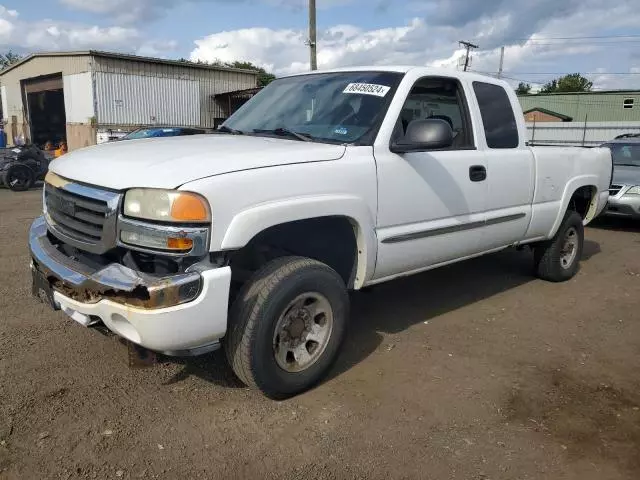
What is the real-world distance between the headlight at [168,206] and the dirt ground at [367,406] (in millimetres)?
1159

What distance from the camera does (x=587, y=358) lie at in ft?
13.7

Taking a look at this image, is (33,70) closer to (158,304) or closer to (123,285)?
(123,285)

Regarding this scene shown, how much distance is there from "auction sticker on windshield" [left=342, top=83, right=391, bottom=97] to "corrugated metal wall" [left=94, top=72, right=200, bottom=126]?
75.8 ft

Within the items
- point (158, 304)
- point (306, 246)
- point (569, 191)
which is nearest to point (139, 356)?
point (158, 304)

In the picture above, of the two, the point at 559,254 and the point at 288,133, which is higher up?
the point at 288,133

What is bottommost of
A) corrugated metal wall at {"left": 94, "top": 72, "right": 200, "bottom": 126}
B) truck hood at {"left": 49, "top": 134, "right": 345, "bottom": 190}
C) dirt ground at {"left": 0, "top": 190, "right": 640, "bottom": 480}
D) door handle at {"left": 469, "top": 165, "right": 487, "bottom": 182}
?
dirt ground at {"left": 0, "top": 190, "right": 640, "bottom": 480}

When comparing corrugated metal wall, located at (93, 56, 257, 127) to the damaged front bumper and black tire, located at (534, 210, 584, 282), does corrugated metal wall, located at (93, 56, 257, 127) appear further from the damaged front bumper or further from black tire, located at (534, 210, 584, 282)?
the damaged front bumper

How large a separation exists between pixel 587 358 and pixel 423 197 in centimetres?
171

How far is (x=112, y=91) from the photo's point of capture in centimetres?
2492

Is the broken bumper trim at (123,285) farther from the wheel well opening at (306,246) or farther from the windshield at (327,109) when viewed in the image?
the windshield at (327,109)

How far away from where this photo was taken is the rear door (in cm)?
459

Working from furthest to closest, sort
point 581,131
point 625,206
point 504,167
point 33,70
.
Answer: point 581,131 → point 33,70 → point 625,206 → point 504,167

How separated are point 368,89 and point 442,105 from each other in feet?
2.67

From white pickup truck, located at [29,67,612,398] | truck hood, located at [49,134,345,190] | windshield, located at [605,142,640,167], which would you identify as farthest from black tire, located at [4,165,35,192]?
windshield, located at [605,142,640,167]
